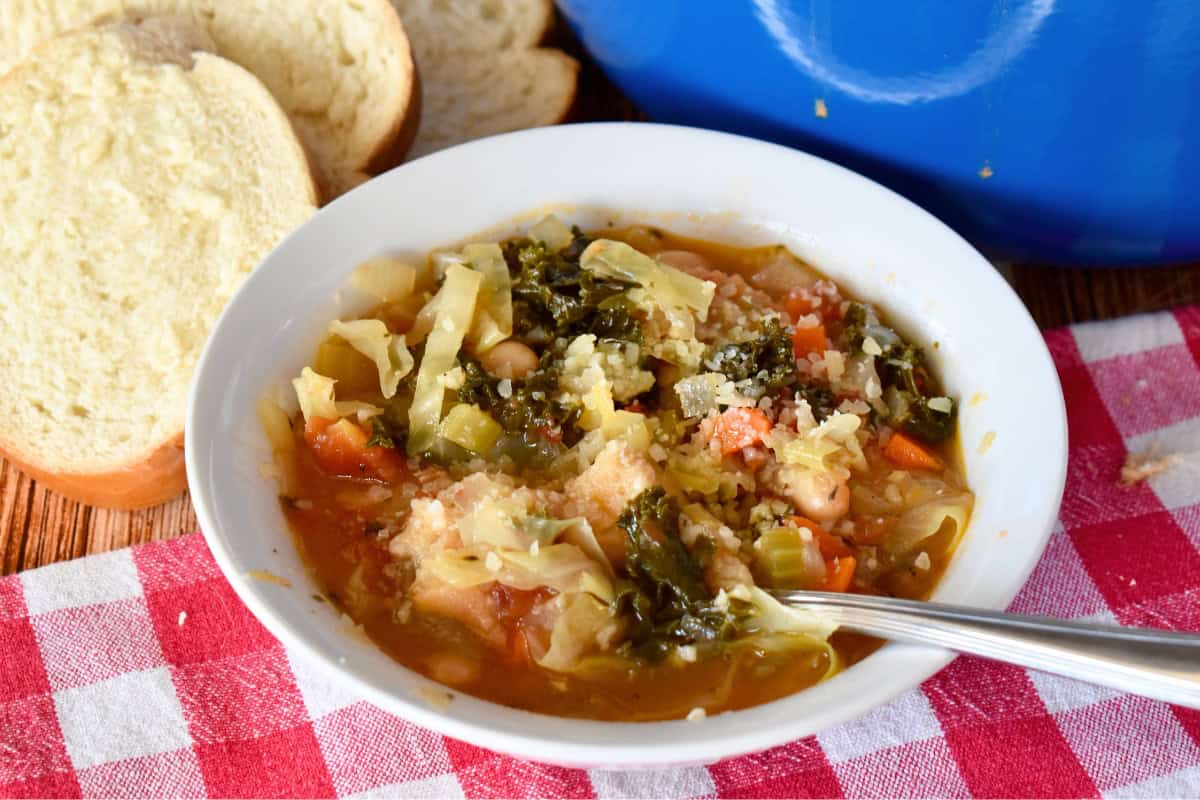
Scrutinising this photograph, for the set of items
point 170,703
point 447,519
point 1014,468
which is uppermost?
point 1014,468

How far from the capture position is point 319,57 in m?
3.80

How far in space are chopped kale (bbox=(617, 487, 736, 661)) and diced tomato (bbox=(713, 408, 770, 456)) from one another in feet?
0.97

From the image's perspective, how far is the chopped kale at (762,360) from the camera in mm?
2709

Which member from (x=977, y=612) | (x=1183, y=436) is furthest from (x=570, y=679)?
(x=1183, y=436)

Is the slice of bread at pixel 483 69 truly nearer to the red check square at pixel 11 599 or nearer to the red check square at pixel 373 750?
the red check square at pixel 11 599

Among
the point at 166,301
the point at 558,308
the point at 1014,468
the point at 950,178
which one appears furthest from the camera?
the point at 166,301

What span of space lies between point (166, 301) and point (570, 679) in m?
1.76

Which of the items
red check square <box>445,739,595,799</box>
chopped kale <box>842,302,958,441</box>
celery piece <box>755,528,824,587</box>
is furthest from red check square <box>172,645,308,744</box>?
chopped kale <box>842,302,958,441</box>

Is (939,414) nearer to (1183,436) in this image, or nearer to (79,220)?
(1183,436)

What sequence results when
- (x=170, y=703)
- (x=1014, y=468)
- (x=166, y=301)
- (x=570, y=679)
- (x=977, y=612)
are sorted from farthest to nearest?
(x=166, y=301), (x=170, y=703), (x=1014, y=468), (x=570, y=679), (x=977, y=612)

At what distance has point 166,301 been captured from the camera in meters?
3.33

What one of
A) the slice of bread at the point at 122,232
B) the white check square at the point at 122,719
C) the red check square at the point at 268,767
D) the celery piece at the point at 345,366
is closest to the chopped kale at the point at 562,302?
the celery piece at the point at 345,366

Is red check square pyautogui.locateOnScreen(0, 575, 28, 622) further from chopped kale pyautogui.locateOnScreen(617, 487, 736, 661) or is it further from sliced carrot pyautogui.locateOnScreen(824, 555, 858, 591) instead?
sliced carrot pyautogui.locateOnScreen(824, 555, 858, 591)

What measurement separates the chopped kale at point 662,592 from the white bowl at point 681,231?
0.74ft
